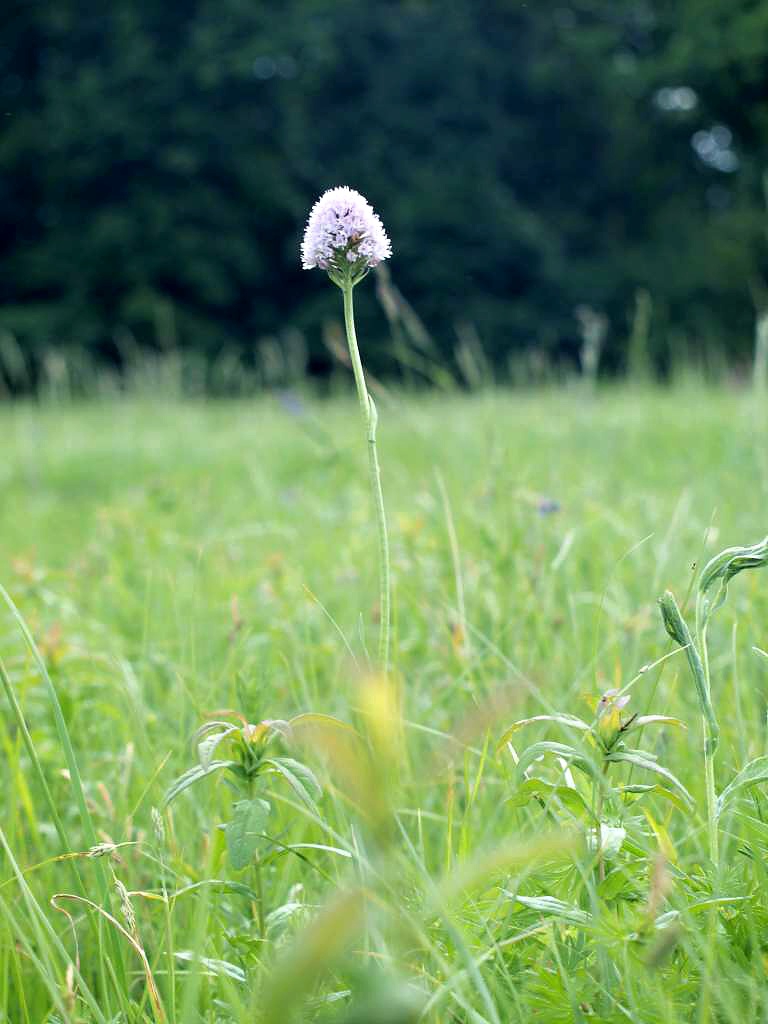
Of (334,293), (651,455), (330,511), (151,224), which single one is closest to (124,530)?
(330,511)

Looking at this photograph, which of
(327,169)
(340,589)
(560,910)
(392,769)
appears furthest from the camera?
(327,169)

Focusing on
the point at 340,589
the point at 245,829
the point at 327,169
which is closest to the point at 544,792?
the point at 245,829

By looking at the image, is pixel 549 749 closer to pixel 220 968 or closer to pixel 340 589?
pixel 220 968

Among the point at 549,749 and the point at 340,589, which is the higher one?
the point at 549,749

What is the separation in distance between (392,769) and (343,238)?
0.40 meters

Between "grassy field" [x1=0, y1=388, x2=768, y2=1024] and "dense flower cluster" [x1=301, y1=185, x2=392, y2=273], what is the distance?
0.22 m

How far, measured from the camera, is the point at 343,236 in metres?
0.61

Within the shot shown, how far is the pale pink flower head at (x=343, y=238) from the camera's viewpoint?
24.1 inches

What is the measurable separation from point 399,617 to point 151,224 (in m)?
14.8

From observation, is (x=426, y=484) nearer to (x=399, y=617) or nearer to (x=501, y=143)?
(x=399, y=617)

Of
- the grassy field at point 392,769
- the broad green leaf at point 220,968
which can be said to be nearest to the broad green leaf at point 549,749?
the grassy field at point 392,769

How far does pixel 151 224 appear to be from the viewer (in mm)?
15312

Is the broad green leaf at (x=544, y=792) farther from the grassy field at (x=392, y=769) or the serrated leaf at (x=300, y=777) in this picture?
the serrated leaf at (x=300, y=777)

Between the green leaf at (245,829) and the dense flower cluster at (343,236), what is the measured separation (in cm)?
34
